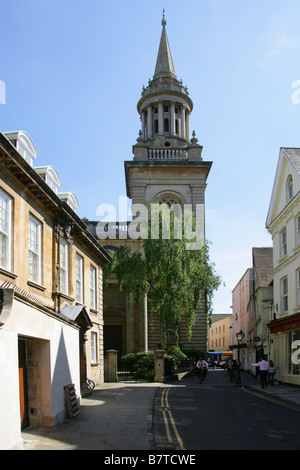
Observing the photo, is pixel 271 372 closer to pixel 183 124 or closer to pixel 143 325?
pixel 143 325

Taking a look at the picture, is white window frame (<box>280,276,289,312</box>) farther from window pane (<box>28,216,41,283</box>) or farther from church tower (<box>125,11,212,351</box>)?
window pane (<box>28,216,41,283</box>)

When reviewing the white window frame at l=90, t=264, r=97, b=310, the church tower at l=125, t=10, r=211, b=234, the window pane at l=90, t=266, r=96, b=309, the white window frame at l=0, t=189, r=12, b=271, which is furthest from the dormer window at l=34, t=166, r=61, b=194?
the church tower at l=125, t=10, r=211, b=234

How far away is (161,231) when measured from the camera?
28984mm

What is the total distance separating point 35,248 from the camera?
13680mm

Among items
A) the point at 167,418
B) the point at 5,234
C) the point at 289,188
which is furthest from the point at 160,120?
the point at 167,418

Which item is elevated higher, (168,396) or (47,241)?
A: (47,241)

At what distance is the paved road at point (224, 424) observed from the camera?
855 cm

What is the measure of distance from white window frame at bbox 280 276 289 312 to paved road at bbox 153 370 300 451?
9.05 m

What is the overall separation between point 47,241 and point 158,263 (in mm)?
14441

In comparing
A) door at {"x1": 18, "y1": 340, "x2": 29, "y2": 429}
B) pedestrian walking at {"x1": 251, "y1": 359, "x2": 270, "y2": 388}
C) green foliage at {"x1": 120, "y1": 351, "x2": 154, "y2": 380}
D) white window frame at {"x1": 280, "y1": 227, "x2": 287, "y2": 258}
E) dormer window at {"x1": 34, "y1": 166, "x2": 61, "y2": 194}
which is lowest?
green foliage at {"x1": 120, "y1": 351, "x2": 154, "y2": 380}

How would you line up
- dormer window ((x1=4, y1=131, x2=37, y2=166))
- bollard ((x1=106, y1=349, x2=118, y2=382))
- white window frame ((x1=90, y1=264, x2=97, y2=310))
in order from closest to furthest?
dormer window ((x1=4, y1=131, x2=37, y2=166))
white window frame ((x1=90, y1=264, x2=97, y2=310))
bollard ((x1=106, y1=349, x2=118, y2=382))

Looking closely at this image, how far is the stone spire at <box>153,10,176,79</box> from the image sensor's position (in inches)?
1871
